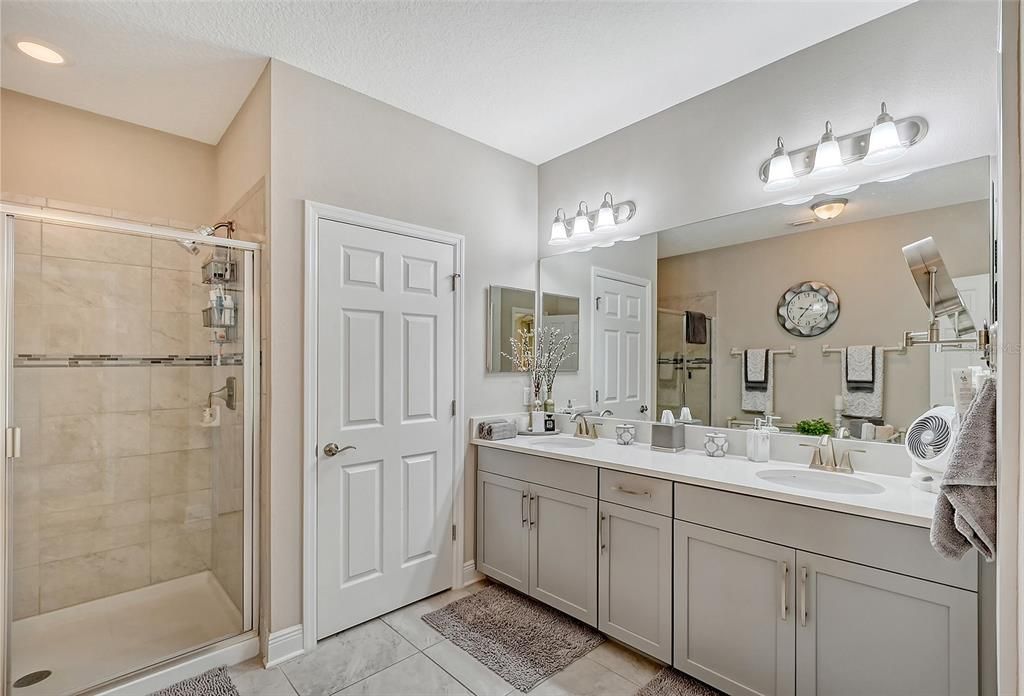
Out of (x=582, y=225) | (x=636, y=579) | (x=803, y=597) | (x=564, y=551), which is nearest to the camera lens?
(x=803, y=597)

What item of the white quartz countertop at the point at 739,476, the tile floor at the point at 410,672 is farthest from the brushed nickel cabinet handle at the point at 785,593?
the tile floor at the point at 410,672

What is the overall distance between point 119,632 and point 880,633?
10.1 ft

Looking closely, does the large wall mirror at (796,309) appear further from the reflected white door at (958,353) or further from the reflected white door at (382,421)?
the reflected white door at (382,421)

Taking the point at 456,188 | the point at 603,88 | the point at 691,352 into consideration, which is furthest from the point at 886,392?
the point at 456,188

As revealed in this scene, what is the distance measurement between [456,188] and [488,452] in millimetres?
1555

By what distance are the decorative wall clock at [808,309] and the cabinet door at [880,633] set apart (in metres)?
0.98

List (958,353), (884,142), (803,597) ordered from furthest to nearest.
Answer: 1. (884,142)
2. (958,353)
3. (803,597)

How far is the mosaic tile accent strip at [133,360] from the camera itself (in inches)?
83.6

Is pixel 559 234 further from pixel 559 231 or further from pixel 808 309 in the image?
pixel 808 309

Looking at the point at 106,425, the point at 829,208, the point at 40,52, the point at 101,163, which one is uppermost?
the point at 40,52

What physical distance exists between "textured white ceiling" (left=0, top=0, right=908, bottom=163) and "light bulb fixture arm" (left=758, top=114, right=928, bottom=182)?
17.4 inches

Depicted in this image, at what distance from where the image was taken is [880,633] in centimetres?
148

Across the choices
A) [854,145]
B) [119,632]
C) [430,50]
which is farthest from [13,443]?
[854,145]

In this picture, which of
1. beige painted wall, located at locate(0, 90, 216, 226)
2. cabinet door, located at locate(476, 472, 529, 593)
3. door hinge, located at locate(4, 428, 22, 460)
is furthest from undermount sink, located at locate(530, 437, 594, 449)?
beige painted wall, located at locate(0, 90, 216, 226)
